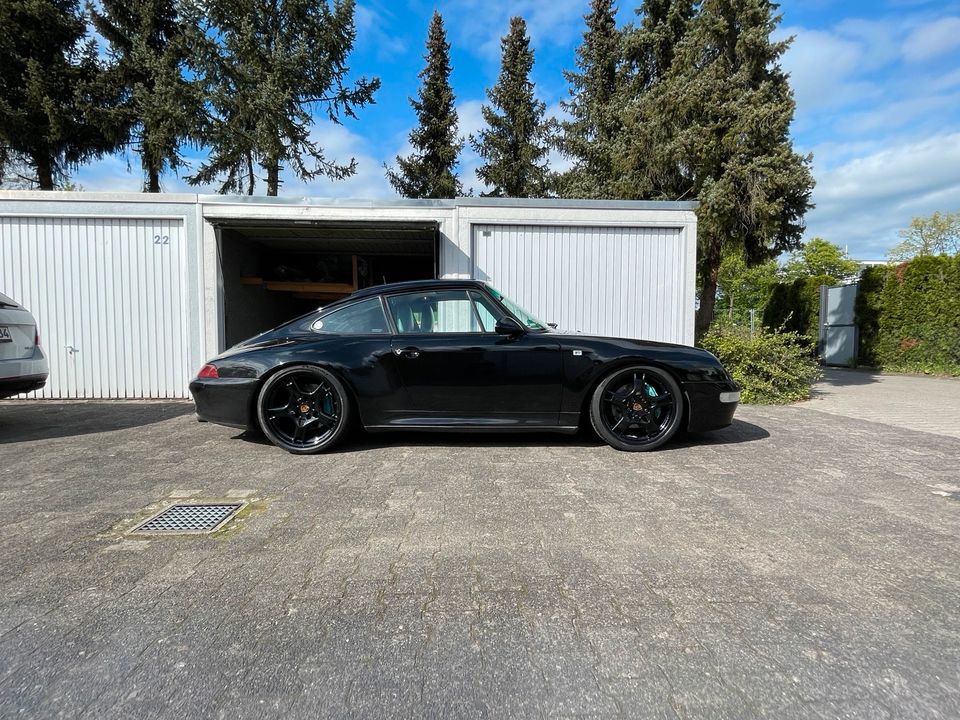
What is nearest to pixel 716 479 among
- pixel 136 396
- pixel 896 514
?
pixel 896 514

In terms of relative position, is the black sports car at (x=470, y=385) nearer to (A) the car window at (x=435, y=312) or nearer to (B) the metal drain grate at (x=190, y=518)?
(A) the car window at (x=435, y=312)

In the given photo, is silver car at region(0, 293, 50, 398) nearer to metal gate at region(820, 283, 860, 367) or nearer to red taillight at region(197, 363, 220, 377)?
red taillight at region(197, 363, 220, 377)

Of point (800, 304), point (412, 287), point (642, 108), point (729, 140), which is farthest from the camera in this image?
point (800, 304)

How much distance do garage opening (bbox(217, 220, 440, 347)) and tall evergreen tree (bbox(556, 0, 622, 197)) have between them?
7.91 meters

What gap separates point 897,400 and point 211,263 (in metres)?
10.2

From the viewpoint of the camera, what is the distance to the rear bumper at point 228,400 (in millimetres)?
4035

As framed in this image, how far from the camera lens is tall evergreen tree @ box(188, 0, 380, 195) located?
1520 centimetres

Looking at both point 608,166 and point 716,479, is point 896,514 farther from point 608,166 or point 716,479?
point 608,166

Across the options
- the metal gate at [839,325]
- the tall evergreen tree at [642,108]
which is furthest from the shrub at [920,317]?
the tall evergreen tree at [642,108]

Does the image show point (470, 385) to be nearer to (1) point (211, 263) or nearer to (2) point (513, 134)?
(1) point (211, 263)

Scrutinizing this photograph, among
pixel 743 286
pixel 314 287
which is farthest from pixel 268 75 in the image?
pixel 743 286

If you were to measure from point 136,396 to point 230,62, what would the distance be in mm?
13361

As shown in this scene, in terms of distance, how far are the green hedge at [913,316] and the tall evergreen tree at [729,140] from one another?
142 inches

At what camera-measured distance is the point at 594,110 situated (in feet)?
57.4
